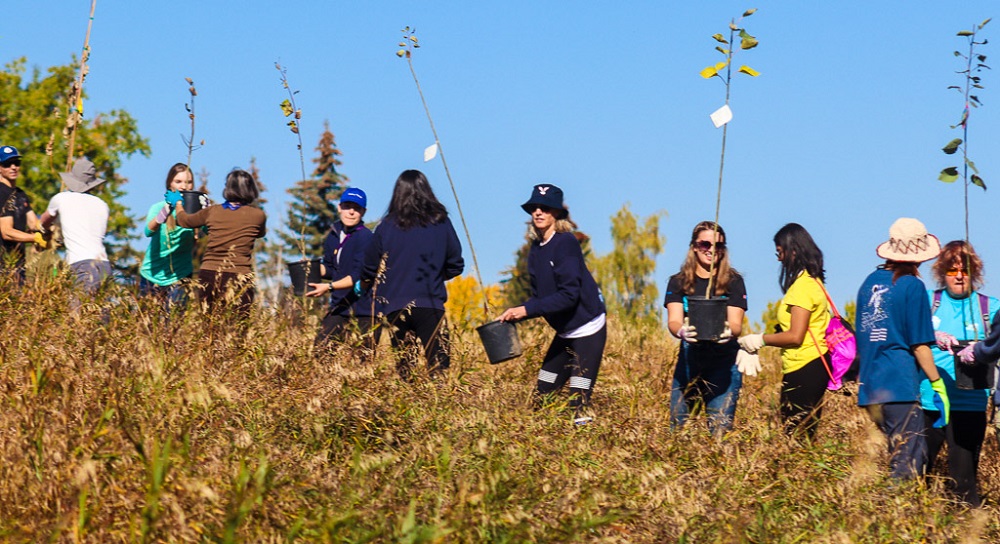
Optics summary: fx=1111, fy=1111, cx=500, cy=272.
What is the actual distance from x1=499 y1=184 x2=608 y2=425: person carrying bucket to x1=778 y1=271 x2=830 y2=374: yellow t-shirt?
1110 millimetres

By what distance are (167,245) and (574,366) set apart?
11.2ft

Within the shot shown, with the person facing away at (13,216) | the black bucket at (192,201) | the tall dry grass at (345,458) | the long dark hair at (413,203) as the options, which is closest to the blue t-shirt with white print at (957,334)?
the tall dry grass at (345,458)

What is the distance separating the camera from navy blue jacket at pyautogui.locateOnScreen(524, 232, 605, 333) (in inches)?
262

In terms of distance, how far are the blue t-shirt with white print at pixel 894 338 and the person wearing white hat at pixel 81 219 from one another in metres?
5.28

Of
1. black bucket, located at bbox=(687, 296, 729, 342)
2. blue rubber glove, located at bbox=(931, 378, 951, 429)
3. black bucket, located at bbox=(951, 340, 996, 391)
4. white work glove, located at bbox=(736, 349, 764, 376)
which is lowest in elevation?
blue rubber glove, located at bbox=(931, 378, 951, 429)

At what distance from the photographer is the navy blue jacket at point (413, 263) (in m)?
7.16

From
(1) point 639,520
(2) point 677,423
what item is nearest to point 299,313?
(2) point 677,423

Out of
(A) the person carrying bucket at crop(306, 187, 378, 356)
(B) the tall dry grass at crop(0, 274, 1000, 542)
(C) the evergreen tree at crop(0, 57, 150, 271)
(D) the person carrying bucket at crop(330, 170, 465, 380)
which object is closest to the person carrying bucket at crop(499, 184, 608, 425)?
(B) the tall dry grass at crop(0, 274, 1000, 542)

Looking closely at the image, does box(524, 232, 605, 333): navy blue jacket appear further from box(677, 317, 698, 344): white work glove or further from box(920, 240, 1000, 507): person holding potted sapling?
box(920, 240, 1000, 507): person holding potted sapling

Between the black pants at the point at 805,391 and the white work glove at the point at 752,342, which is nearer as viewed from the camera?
the black pants at the point at 805,391

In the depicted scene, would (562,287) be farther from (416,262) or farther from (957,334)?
(957,334)

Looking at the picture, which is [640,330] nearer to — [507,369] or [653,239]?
[507,369]

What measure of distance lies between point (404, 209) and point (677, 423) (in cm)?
225

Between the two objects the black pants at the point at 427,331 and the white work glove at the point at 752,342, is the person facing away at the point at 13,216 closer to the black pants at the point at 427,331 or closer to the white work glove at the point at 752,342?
the black pants at the point at 427,331
